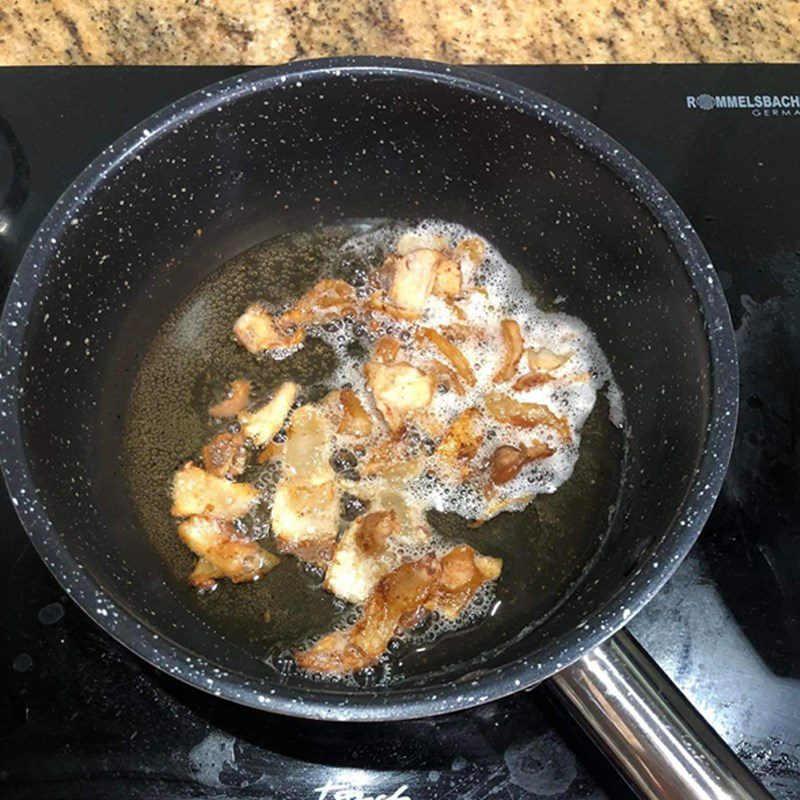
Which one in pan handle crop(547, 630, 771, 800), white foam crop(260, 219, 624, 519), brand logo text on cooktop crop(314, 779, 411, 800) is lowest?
A: brand logo text on cooktop crop(314, 779, 411, 800)

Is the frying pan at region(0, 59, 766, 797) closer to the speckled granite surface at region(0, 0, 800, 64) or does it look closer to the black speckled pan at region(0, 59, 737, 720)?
the black speckled pan at region(0, 59, 737, 720)

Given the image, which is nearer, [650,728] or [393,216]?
[650,728]

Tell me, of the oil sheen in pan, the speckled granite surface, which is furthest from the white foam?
the speckled granite surface

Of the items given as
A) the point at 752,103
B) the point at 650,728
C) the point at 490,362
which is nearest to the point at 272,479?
the point at 490,362

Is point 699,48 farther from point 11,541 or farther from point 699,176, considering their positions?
point 11,541

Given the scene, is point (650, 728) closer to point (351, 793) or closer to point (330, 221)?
point (351, 793)

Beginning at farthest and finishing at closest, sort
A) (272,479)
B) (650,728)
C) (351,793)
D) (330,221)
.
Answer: (330,221) → (272,479) → (351,793) → (650,728)
